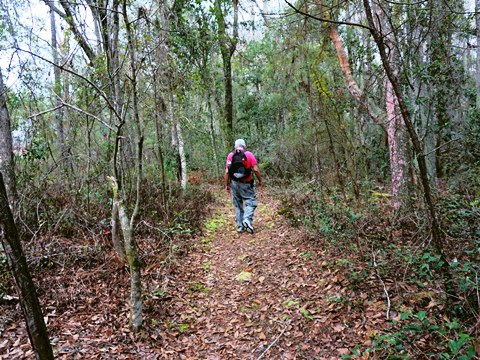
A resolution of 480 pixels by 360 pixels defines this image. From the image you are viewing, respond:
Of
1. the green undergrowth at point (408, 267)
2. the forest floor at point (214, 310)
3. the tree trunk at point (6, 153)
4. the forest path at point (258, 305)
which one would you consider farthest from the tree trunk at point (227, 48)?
the forest floor at point (214, 310)

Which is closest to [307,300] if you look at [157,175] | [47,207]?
[47,207]

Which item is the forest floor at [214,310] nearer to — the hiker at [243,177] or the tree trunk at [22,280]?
the tree trunk at [22,280]

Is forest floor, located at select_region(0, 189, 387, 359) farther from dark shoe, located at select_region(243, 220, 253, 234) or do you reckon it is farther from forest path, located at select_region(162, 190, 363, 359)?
dark shoe, located at select_region(243, 220, 253, 234)

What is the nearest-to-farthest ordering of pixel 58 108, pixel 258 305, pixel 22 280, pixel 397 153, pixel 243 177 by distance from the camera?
pixel 22 280 → pixel 58 108 → pixel 258 305 → pixel 397 153 → pixel 243 177

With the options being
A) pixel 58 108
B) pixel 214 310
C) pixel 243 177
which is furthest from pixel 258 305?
pixel 58 108

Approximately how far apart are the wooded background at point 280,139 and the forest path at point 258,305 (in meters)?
0.69

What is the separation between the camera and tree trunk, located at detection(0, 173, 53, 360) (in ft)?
6.15

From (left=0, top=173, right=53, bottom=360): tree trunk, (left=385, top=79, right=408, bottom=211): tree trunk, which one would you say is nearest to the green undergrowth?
(left=385, top=79, right=408, bottom=211): tree trunk

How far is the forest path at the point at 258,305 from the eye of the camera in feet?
11.2

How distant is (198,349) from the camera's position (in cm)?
355

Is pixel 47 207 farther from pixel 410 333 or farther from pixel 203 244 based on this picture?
pixel 410 333

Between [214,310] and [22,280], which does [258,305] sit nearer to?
[214,310]

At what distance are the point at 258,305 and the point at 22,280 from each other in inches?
120

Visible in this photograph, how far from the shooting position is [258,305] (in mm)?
4230
